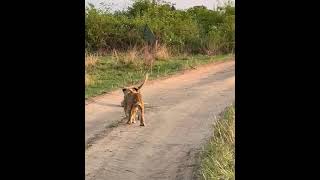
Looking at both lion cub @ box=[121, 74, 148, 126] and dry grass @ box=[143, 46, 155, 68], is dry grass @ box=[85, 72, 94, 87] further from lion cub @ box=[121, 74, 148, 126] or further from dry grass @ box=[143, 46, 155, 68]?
lion cub @ box=[121, 74, 148, 126]

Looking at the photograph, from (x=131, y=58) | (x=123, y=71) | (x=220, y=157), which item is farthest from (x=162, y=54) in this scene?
(x=220, y=157)

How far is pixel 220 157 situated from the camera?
492 cm

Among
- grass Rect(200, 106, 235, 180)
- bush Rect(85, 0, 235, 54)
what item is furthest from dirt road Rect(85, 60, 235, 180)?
bush Rect(85, 0, 235, 54)

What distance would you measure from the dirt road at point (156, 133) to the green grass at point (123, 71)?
0.54m

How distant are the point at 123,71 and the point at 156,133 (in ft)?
22.5

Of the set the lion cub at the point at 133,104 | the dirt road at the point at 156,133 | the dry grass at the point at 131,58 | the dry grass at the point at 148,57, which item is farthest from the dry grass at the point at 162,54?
the lion cub at the point at 133,104

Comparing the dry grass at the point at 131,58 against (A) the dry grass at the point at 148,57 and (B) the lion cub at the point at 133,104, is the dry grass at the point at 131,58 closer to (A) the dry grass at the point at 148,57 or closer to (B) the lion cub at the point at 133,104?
(A) the dry grass at the point at 148,57

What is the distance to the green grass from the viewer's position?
1112 cm

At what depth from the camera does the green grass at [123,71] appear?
36.5ft
